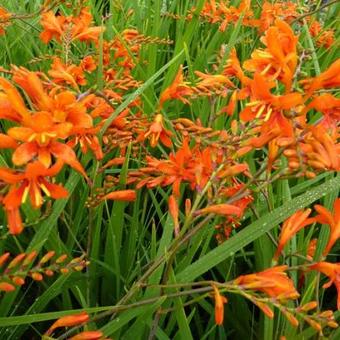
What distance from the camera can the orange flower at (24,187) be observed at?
696 millimetres

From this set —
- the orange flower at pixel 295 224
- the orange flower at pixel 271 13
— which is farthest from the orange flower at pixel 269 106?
the orange flower at pixel 271 13

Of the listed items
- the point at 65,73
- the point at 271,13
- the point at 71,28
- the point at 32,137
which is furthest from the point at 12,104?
the point at 271,13

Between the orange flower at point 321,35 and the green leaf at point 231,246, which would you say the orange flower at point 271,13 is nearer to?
the orange flower at point 321,35

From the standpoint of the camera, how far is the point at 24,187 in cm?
72

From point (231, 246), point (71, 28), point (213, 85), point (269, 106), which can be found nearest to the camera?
point (269, 106)

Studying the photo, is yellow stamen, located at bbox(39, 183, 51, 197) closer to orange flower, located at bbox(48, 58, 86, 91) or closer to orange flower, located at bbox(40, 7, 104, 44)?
orange flower, located at bbox(48, 58, 86, 91)

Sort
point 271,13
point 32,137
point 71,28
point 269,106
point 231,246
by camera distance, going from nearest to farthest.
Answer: point 32,137 < point 269,106 < point 231,246 < point 71,28 < point 271,13

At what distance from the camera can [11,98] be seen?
73cm

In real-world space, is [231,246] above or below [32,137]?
below

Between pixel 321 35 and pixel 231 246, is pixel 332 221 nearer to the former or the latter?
pixel 231 246

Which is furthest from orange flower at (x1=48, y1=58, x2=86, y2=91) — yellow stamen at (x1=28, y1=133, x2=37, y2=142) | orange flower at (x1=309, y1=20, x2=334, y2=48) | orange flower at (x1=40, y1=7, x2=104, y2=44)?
orange flower at (x1=309, y1=20, x2=334, y2=48)

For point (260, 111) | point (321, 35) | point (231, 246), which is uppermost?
point (260, 111)

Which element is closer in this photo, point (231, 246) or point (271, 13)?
point (231, 246)

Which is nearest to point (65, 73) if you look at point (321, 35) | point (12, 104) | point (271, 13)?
point (12, 104)
